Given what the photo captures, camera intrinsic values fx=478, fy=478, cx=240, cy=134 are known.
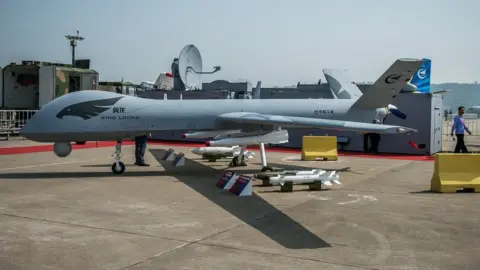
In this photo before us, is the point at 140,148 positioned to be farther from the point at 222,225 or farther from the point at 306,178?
the point at 222,225

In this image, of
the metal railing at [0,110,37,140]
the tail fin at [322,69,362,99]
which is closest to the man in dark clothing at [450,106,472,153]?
the tail fin at [322,69,362,99]

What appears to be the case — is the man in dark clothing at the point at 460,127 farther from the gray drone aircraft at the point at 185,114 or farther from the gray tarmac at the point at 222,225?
the gray tarmac at the point at 222,225

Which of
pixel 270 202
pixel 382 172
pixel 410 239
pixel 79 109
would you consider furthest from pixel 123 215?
pixel 382 172

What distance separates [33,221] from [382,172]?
39.9 ft

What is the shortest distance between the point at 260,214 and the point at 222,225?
1.22 m

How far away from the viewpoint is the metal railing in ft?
98.6

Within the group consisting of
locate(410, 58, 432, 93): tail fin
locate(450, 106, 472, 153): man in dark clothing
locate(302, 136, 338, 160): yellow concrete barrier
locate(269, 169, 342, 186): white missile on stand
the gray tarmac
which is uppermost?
locate(410, 58, 432, 93): tail fin

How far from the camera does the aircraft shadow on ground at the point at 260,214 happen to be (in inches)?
313

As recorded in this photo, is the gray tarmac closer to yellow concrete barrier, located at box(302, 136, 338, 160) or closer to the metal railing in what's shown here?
yellow concrete barrier, located at box(302, 136, 338, 160)

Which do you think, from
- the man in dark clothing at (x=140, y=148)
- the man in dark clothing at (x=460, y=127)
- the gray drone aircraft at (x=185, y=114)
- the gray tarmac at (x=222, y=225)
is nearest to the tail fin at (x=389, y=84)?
the gray drone aircraft at (x=185, y=114)

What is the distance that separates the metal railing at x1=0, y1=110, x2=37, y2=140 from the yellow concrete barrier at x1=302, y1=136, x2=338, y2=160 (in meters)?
19.1

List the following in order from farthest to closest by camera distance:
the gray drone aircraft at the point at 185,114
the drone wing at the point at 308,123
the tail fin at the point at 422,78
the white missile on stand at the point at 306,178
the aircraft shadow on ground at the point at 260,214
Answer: the tail fin at the point at 422,78
the gray drone aircraft at the point at 185,114
the white missile on stand at the point at 306,178
the drone wing at the point at 308,123
the aircraft shadow on ground at the point at 260,214

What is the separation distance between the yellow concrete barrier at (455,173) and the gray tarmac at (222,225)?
1.40ft

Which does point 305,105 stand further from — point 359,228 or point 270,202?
point 359,228
